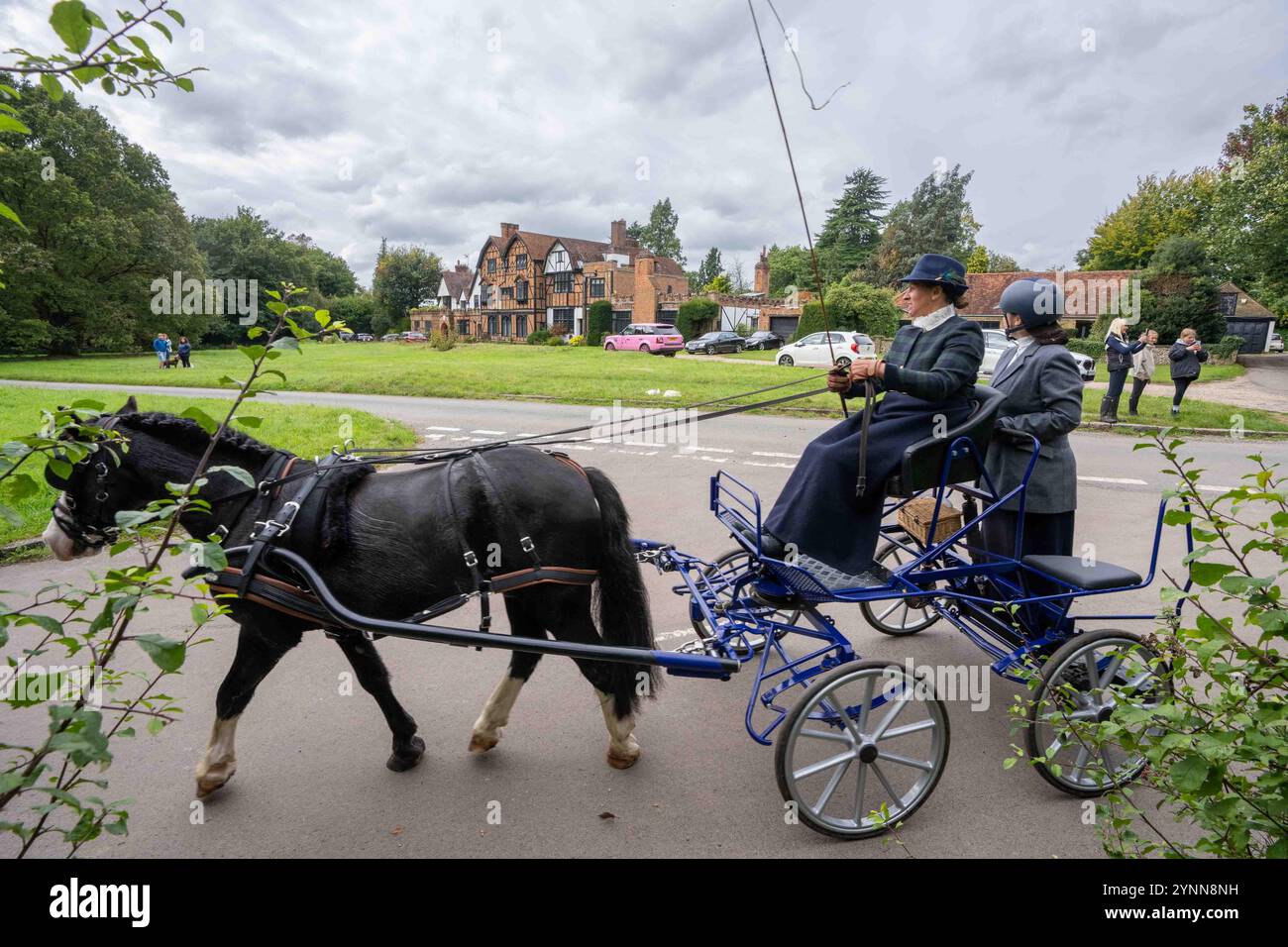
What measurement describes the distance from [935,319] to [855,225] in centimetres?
5683

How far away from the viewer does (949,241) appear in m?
50.9

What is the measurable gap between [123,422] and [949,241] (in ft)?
185

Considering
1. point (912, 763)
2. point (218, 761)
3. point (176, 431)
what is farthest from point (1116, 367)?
point (218, 761)

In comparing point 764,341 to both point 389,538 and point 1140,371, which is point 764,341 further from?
point 389,538

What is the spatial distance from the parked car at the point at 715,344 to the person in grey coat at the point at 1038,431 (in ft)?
115

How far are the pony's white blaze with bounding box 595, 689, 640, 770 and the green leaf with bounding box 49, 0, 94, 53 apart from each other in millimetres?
3044

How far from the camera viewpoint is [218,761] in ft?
10.6

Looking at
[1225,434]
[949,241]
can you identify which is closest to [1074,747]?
[1225,434]

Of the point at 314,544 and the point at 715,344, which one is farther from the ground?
the point at 715,344

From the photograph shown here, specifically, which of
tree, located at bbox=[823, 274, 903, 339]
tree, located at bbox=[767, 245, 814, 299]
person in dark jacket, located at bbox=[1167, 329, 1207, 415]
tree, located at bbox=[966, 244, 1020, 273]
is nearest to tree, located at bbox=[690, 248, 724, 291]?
tree, located at bbox=[767, 245, 814, 299]

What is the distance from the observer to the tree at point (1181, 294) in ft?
112

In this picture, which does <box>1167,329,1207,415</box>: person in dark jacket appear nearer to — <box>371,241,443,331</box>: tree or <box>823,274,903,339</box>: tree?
<box>823,274,903,339</box>: tree

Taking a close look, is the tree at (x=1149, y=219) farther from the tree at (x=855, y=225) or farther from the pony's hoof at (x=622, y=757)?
the pony's hoof at (x=622, y=757)
